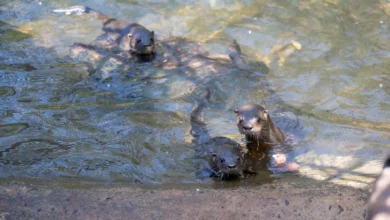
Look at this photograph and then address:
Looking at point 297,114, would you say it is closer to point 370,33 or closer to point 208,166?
point 208,166

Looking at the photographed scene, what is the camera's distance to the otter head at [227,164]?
4.19 metres

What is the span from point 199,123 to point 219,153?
0.88 m

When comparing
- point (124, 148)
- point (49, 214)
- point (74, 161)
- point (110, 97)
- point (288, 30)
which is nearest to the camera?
point (49, 214)

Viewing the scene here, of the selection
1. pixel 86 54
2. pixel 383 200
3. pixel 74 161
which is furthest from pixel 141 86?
pixel 383 200

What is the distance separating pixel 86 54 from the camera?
656 cm

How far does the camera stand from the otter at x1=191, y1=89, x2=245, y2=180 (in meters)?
4.21

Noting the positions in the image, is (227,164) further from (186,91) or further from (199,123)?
(186,91)

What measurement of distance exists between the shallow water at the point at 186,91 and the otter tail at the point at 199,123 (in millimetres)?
84

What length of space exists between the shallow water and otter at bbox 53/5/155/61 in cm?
24

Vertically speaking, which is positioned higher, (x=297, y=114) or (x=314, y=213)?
(x=314, y=213)

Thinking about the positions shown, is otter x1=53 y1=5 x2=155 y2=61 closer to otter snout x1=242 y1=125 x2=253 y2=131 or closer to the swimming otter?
the swimming otter

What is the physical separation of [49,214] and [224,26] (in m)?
4.74

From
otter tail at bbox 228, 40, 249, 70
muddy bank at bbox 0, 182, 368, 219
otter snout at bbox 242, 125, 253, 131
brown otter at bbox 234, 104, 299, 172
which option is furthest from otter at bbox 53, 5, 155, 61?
muddy bank at bbox 0, 182, 368, 219

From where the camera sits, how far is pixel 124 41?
272 inches
